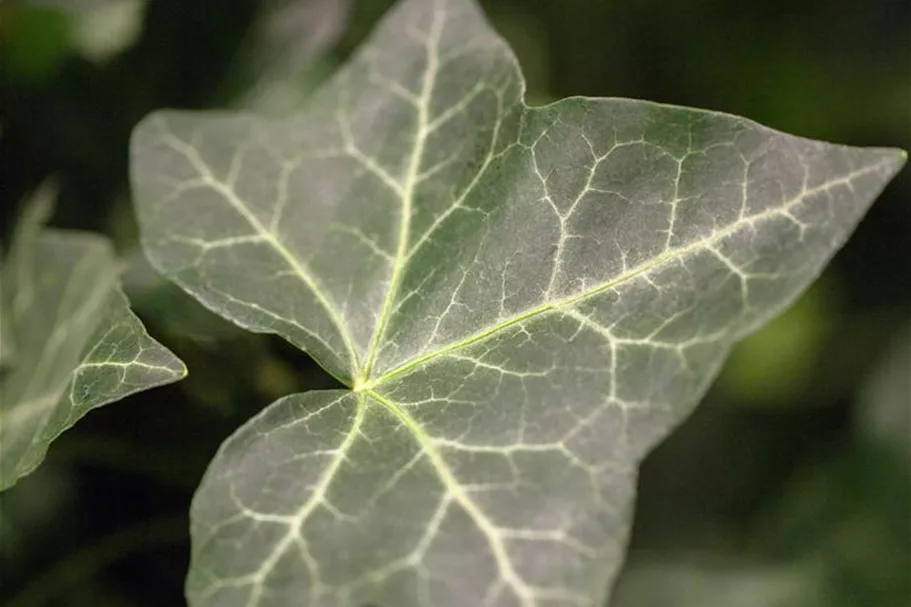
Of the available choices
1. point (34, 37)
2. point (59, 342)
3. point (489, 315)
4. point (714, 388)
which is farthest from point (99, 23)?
point (714, 388)

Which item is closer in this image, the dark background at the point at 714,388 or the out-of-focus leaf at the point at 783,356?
the dark background at the point at 714,388

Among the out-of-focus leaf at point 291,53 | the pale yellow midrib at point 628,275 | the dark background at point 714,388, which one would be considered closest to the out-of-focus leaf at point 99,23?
the dark background at point 714,388

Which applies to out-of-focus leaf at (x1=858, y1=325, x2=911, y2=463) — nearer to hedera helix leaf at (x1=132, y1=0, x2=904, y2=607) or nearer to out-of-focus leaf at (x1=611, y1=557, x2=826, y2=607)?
out-of-focus leaf at (x1=611, y1=557, x2=826, y2=607)

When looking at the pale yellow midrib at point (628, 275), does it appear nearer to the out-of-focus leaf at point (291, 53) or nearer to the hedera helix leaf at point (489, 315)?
the hedera helix leaf at point (489, 315)

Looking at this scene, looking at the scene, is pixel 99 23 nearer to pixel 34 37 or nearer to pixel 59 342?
pixel 34 37

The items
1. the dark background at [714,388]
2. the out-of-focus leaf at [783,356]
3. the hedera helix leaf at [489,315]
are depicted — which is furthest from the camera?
the out-of-focus leaf at [783,356]

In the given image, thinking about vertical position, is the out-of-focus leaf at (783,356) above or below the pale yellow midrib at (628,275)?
below
